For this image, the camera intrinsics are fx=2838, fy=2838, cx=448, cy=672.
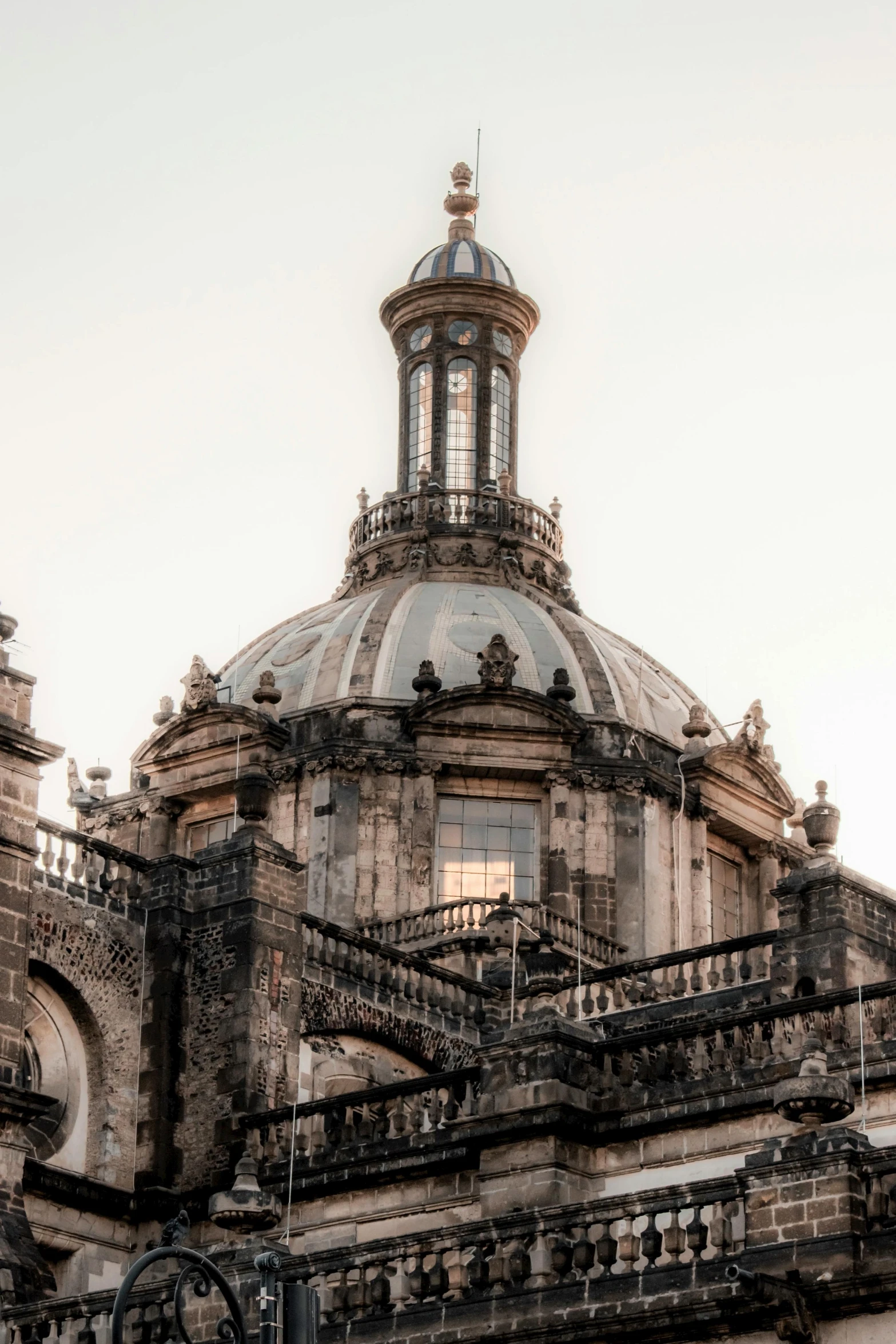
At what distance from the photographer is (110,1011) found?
3678 centimetres

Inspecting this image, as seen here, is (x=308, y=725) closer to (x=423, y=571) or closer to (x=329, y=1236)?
(x=423, y=571)

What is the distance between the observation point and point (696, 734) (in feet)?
167

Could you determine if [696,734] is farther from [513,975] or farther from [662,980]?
[513,975]

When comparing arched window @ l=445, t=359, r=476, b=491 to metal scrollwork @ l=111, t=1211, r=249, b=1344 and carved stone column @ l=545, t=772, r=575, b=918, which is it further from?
metal scrollwork @ l=111, t=1211, r=249, b=1344

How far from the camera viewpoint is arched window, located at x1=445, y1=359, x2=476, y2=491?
183ft

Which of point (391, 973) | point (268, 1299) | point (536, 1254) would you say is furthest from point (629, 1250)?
point (391, 973)

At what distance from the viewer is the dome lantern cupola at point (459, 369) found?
55.8 m

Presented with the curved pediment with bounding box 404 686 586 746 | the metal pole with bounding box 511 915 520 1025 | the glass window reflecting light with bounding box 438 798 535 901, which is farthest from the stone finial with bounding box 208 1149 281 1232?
the curved pediment with bounding box 404 686 586 746

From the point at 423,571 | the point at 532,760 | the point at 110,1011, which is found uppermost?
the point at 423,571

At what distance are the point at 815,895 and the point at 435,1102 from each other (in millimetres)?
5639

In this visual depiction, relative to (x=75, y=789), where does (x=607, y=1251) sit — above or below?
below

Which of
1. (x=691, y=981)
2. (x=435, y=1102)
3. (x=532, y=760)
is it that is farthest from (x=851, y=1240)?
(x=532, y=760)

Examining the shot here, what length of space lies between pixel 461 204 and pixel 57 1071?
27.8m

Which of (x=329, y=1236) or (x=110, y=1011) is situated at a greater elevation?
(x=110, y=1011)
